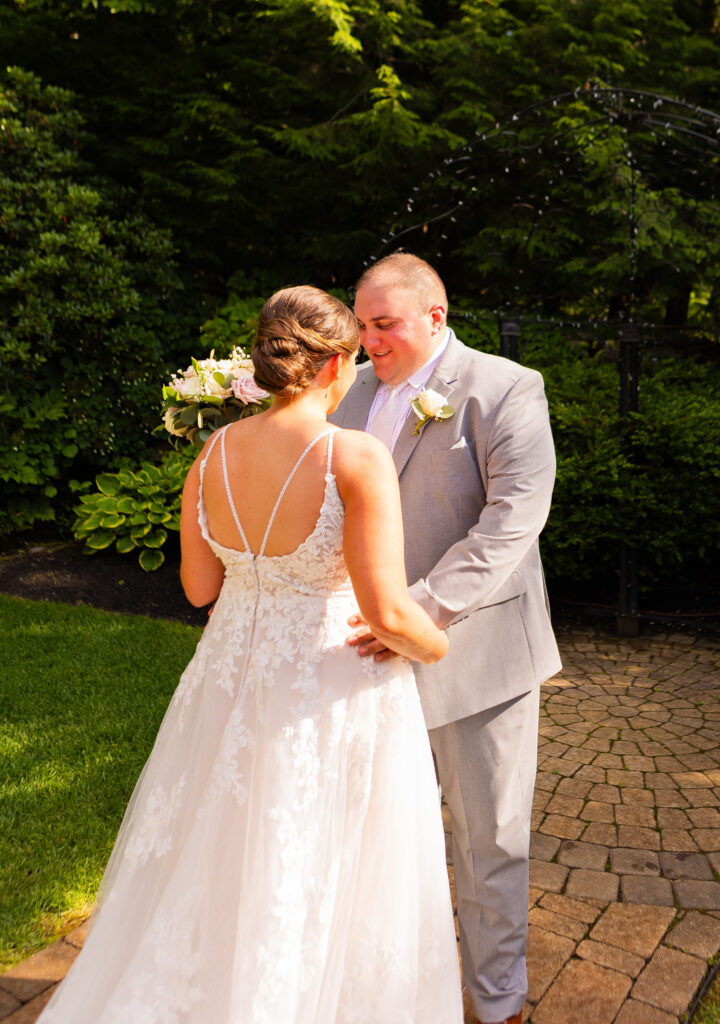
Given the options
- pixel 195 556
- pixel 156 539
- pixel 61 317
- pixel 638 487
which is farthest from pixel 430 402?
pixel 61 317

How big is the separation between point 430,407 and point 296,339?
22.4 inches

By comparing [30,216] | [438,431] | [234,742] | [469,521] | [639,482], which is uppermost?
[30,216]

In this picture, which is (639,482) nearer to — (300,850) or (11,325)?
(300,850)

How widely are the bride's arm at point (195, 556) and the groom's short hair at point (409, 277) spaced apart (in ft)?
2.72

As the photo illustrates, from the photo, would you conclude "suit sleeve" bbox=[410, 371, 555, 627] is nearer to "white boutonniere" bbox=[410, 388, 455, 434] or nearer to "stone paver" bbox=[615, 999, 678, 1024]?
"white boutonniere" bbox=[410, 388, 455, 434]

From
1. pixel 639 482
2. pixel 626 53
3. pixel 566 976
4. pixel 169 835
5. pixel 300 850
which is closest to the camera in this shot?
pixel 300 850

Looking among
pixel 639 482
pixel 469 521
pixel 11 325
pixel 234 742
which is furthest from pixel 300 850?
pixel 11 325

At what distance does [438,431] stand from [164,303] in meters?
8.44

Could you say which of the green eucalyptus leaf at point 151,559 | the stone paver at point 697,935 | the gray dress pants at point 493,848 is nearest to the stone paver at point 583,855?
the stone paver at point 697,935

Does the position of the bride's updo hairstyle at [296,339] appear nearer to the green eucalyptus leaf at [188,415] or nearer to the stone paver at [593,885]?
the green eucalyptus leaf at [188,415]

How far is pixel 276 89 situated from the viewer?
392 inches

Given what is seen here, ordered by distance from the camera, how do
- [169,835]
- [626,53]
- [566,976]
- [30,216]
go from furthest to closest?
[626,53] → [30,216] → [566,976] → [169,835]

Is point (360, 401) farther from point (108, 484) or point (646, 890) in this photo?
point (108, 484)

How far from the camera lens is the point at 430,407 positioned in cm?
251
